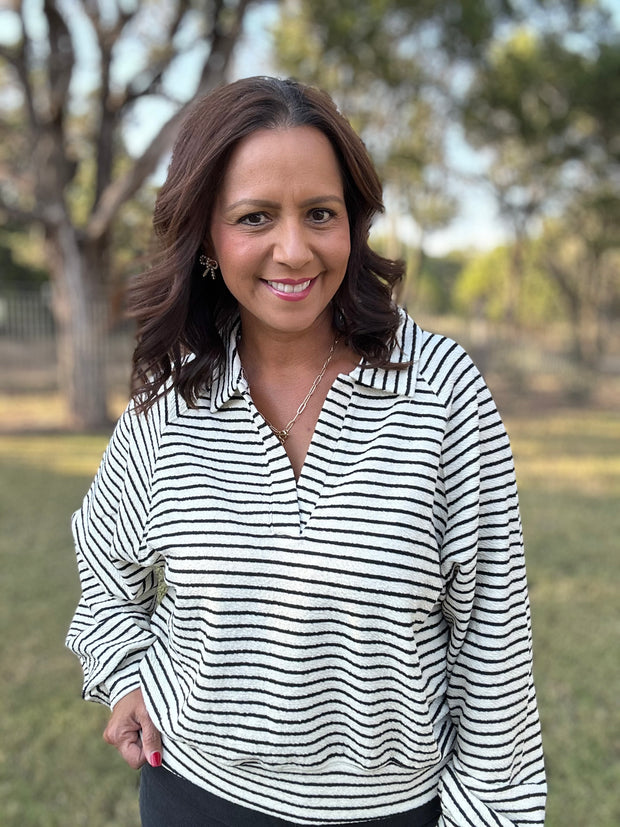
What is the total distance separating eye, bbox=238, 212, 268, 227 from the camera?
4.66ft

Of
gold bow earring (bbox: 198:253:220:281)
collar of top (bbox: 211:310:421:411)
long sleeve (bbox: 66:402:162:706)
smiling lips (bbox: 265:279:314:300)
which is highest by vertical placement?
gold bow earring (bbox: 198:253:220:281)

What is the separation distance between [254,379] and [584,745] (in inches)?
101

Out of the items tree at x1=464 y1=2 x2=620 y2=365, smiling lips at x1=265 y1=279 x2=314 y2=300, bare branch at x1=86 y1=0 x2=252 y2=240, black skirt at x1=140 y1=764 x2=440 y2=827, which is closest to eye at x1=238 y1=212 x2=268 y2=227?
smiling lips at x1=265 y1=279 x2=314 y2=300

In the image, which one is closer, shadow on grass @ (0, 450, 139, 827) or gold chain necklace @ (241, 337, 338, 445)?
gold chain necklace @ (241, 337, 338, 445)

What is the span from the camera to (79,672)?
3.96 metres

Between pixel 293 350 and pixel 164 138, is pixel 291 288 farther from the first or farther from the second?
pixel 164 138

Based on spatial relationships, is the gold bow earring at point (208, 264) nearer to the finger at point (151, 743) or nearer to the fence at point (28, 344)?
the finger at point (151, 743)

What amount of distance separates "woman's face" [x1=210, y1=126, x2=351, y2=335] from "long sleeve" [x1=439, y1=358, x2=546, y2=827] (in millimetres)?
329

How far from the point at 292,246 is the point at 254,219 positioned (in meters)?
0.10

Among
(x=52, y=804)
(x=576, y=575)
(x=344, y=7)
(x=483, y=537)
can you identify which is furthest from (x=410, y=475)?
(x=344, y=7)

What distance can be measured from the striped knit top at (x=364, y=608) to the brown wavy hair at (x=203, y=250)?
6.4 inches

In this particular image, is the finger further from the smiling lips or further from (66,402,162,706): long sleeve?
the smiling lips

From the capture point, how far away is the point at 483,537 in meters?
1.36

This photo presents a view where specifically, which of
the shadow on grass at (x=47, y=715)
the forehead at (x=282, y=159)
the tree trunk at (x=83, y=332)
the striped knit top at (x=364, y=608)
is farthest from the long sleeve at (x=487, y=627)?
the tree trunk at (x=83, y=332)
